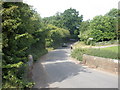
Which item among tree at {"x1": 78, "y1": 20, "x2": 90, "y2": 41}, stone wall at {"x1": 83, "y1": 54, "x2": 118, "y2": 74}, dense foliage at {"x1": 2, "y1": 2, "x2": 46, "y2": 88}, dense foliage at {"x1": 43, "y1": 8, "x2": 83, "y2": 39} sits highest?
dense foliage at {"x1": 43, "y1": 8, "x2": 83, "y2": 39}

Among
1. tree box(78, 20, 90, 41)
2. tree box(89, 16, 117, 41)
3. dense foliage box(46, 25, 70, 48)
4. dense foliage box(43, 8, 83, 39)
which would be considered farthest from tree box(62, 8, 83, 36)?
tree box(89, 16, 117, 41)

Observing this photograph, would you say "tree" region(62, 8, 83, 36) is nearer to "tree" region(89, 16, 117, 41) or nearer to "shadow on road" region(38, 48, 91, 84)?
"tree" region(89, 16, 117, 41)

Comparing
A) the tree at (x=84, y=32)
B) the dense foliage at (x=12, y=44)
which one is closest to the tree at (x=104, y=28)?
the tree at (x=84, y=32)

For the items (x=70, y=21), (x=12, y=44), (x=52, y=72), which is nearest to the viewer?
(x=12, y=44)

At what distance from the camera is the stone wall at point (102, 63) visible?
8.63 metres

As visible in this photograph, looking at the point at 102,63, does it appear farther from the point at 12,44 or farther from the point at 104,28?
the point at 104,28

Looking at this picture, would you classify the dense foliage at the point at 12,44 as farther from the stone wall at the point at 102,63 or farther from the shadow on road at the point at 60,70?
the stone wall at the point at 102,63

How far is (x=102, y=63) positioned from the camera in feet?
31.5

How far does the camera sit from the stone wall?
8633 millimetres

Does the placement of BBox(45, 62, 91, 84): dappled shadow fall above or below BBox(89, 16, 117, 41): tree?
below

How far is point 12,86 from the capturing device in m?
4.15

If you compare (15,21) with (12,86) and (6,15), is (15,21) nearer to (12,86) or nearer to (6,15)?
(6,15)

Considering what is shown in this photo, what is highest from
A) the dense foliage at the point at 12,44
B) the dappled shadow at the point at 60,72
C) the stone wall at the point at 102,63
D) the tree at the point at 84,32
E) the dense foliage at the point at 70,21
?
the dense foliage at the point at 70,21

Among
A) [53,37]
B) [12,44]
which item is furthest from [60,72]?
[53,37]
